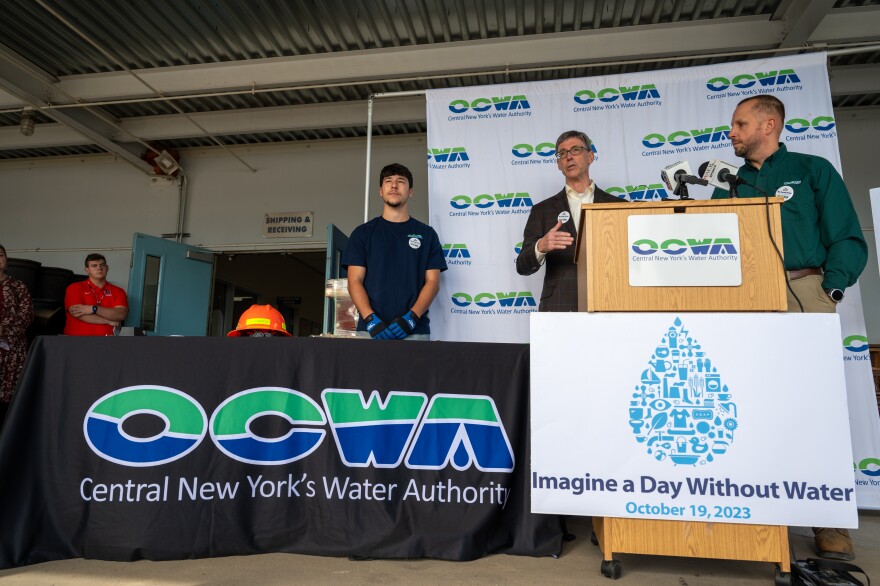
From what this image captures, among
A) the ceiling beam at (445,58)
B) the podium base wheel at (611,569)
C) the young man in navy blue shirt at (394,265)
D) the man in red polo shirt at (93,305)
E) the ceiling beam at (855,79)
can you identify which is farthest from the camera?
the ceiling beam at (855,79)

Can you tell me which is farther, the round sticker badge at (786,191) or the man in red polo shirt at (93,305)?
the man in red polo shirt at (93,305)

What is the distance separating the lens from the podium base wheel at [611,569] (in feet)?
5.21

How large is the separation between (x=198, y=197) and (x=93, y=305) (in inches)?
81.6

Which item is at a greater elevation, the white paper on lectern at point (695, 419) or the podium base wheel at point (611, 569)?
the white paper on lectern at point (695, 419)

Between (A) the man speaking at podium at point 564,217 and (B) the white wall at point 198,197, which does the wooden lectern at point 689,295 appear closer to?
(A) the man speaking at podium at point 564,217

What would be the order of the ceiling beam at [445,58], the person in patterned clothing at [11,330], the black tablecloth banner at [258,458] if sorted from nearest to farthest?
1. the black tablecloth banner at [258,458]
2. the person in patterned clothing at [11,330]
3. the ceiling beam at [445,58]

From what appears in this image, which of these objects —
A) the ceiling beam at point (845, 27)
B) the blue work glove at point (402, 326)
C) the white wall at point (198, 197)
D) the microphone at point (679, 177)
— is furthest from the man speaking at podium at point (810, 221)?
the white wall at point (198, 197)

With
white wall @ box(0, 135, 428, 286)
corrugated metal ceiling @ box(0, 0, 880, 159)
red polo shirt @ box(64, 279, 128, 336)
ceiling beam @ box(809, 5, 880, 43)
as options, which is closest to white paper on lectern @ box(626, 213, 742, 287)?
corrugated metal ceiling @ box(0, 0, 880, 159)

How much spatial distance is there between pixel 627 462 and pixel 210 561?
134 cm

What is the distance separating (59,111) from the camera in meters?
5.12

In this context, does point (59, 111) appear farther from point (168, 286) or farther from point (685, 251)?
point (685, 251)

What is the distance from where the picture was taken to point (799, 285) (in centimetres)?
206

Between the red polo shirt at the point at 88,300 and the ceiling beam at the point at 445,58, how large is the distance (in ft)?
5.79

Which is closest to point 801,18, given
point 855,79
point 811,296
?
point 855,79
